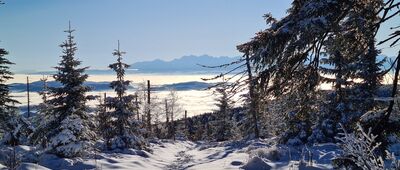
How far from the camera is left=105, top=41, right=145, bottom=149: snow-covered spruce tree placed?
26.2 metres

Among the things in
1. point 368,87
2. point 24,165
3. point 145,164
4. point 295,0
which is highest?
point 295,0

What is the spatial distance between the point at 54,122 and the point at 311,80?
1827 centimetres

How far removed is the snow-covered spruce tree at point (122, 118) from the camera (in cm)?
2625

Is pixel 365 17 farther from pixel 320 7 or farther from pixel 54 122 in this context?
pixel 54 122

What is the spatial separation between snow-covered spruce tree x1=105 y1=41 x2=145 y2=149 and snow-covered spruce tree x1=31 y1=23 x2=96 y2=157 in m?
4.39

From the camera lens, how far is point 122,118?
87.7 ft

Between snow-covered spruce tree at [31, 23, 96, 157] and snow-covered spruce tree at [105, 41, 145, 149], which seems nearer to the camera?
snow-covered spruce tree at [31, 23, 96, 157]

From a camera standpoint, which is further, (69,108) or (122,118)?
(122,118)

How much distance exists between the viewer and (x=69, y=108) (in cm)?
2138

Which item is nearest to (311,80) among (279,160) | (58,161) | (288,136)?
(279,160)

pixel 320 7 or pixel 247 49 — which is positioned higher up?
pixel 320 7

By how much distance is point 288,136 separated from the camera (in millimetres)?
25812

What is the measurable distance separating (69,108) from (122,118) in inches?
227

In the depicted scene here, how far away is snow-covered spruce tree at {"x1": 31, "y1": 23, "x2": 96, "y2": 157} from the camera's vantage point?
67.3ft
